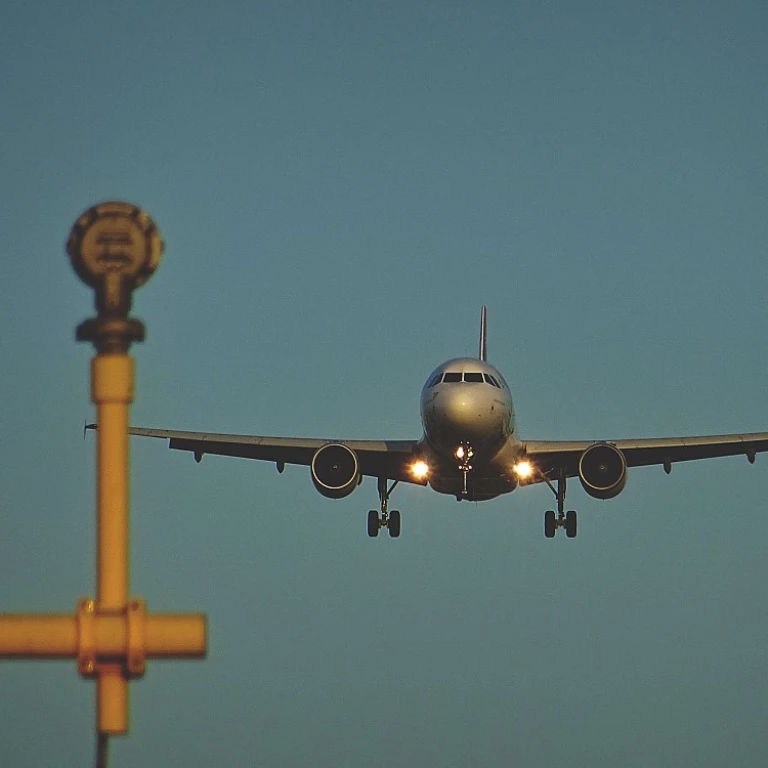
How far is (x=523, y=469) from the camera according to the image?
40094 mm

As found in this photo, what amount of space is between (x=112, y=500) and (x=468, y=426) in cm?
2732

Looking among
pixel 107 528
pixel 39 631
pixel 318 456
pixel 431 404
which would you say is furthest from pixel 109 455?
pixel 318 456

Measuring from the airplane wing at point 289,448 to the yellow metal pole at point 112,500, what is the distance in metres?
31.6

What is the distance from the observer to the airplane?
35906 millimetres

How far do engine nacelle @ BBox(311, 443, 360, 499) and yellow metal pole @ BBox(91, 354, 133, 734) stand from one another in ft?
97.9

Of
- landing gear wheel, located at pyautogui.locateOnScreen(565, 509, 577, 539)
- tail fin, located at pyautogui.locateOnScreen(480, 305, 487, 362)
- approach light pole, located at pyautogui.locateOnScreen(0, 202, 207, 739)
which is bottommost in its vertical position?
approach light pole, located at pyautogui.locateOnScreen(0, 202, 207, 739)

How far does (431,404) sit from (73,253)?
91.6 feet

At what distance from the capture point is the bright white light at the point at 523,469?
39700 mm

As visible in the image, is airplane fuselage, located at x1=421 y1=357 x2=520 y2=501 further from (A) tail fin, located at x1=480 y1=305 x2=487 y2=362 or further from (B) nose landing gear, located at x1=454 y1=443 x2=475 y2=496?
(A) tail fin, located at x1=480 y1=305 x2=487 y2=362

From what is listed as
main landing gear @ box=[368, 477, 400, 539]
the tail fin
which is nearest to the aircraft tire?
main landing gear @ box=[368, 477, 400, 539]

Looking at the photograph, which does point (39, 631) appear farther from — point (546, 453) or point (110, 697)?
point (546, 453)

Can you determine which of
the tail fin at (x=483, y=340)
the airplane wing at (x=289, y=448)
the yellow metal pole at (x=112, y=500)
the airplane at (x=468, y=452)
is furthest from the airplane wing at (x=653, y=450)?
the yellow metal pole at (x=112, y=500)

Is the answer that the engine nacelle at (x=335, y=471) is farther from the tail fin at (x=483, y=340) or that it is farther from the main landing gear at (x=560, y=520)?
the tail fin at (x=483, y=340)

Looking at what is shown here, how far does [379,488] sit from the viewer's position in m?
43.7
